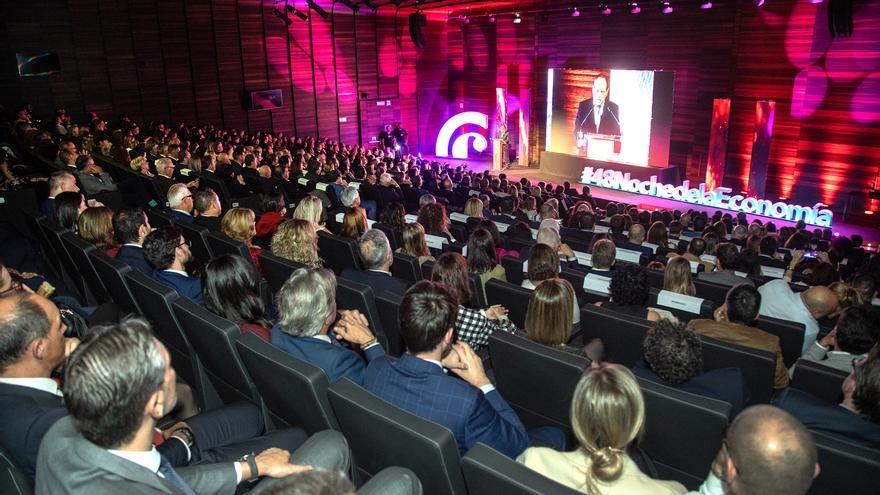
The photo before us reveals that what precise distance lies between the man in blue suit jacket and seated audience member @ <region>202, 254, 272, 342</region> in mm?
986

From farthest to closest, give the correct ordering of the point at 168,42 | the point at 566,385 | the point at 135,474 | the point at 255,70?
the point at 255,70
the point at 168,42
the point at 566,385
the point at 135,474

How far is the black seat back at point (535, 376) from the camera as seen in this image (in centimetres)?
252

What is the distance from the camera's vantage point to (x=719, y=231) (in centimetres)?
796

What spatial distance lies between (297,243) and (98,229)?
147 cm

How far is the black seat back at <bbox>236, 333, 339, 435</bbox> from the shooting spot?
2.15 meters

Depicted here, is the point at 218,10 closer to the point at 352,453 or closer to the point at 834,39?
the point at 834,39

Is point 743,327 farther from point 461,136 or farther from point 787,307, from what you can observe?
point 461,136

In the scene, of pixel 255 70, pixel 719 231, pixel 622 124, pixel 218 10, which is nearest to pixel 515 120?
pixel 622 124

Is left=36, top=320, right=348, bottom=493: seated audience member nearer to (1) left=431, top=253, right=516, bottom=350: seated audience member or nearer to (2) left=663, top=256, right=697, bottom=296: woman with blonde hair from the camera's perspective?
(1) left=431, top=253, right=516, bottom=350: seated audience member

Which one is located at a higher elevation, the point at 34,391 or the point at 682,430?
the point at 34,391

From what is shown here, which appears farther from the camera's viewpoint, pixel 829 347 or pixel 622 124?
pixel 622 124

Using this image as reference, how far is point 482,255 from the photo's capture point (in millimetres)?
4355

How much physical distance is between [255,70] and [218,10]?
5.61ft

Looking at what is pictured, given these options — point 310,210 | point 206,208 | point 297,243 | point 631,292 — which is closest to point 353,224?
point 310,210
